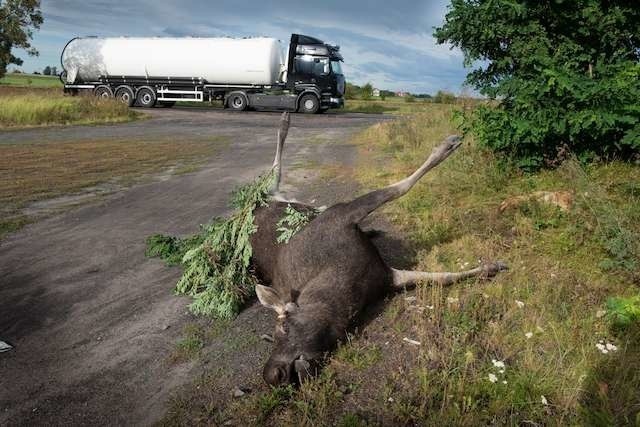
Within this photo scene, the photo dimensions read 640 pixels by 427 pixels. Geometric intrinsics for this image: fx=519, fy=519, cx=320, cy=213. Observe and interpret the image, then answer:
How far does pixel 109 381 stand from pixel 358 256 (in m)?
2.05

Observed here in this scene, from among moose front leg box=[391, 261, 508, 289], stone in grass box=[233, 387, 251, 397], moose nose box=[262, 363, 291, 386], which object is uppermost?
moose front leg box=[391, 261, 508, 289]

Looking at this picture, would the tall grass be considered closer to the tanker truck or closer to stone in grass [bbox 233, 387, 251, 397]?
the tanker truck

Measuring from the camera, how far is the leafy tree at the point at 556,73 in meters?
6.42

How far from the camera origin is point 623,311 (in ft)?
12.9

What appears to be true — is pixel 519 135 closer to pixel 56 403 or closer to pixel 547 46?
pixel 547 46

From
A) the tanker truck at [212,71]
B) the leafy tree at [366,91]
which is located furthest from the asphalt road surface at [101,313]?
the leafy tree at [366,91]

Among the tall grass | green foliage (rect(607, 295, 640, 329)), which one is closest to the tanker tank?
the tall grass

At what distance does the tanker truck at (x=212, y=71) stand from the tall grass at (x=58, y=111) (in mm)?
5116

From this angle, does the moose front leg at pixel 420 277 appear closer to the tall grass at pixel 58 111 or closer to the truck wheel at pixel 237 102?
the tall grass at pixel 58 111

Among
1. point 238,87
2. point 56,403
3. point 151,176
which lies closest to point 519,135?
point 56,403

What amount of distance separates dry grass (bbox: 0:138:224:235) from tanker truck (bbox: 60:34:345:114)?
14094 mm

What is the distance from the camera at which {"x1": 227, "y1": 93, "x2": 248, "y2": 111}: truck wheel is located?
3225cm

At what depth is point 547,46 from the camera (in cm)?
713

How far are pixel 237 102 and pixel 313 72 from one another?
5.43 m
